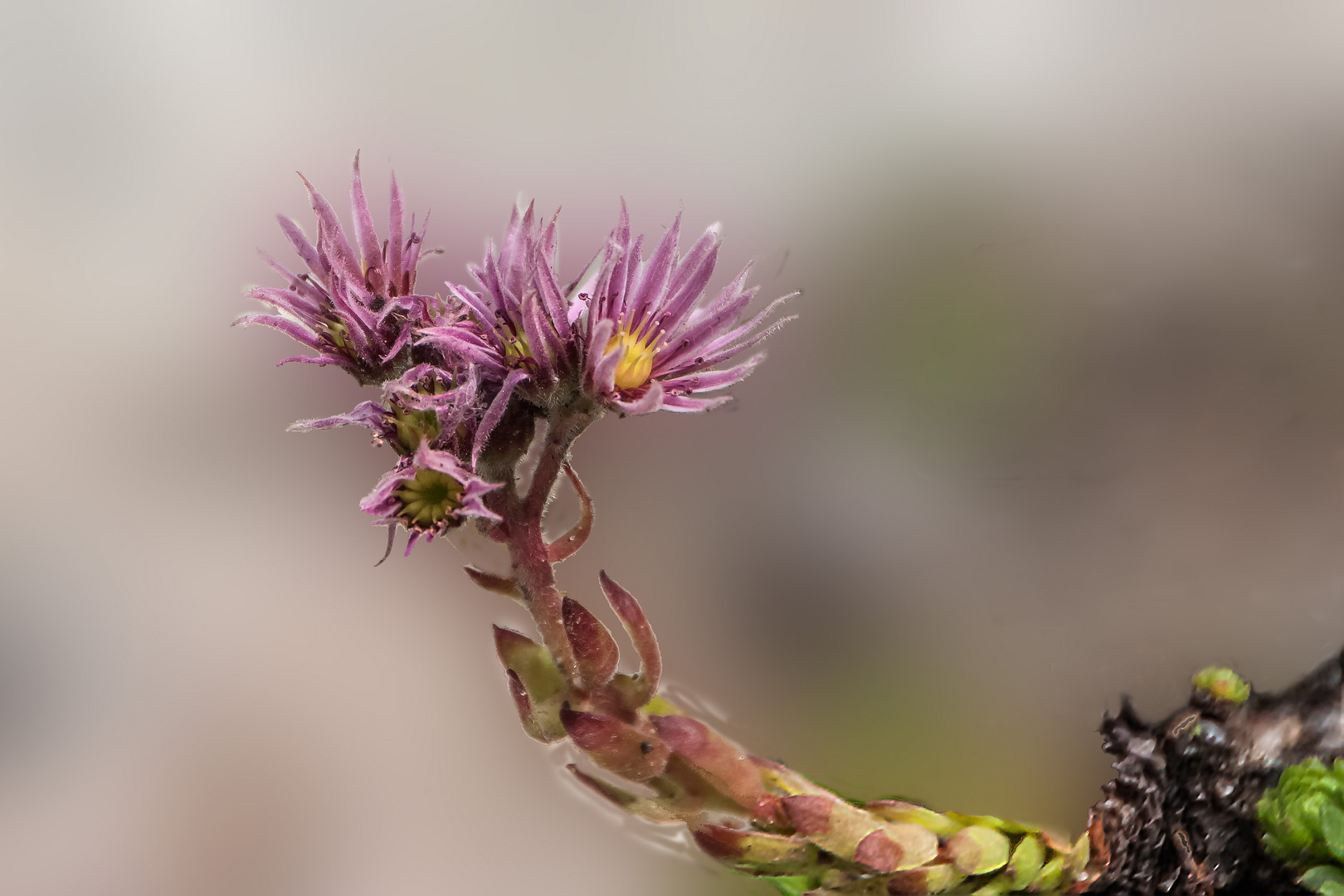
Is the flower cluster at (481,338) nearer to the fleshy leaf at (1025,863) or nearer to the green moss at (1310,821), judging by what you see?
the fleshy leaf at (1025,863)

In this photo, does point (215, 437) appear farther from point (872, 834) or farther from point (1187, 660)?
point (1187, 660)

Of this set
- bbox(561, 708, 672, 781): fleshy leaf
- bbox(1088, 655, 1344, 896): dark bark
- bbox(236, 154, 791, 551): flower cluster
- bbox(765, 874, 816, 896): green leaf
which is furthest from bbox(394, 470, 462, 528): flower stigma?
bbox(1088, 655, 1344, 896): dark bark

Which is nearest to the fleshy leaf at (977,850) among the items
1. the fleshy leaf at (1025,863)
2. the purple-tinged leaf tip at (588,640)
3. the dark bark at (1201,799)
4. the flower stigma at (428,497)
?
the fleshy leaf at (1025,863)

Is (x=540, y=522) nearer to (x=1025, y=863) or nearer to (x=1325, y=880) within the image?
(x=1025, y=863)

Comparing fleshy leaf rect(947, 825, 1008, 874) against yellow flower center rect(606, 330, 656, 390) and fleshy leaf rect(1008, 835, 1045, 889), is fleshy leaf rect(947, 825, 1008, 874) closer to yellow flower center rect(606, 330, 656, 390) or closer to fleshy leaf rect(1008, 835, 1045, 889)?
fleshy leaf rect(1008, 835, 1045, 889)

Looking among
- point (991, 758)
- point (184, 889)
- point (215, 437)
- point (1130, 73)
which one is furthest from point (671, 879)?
point (1130, 73)

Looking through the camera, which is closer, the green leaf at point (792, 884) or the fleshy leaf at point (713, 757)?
the fleshy leaf at point (713, 757)
